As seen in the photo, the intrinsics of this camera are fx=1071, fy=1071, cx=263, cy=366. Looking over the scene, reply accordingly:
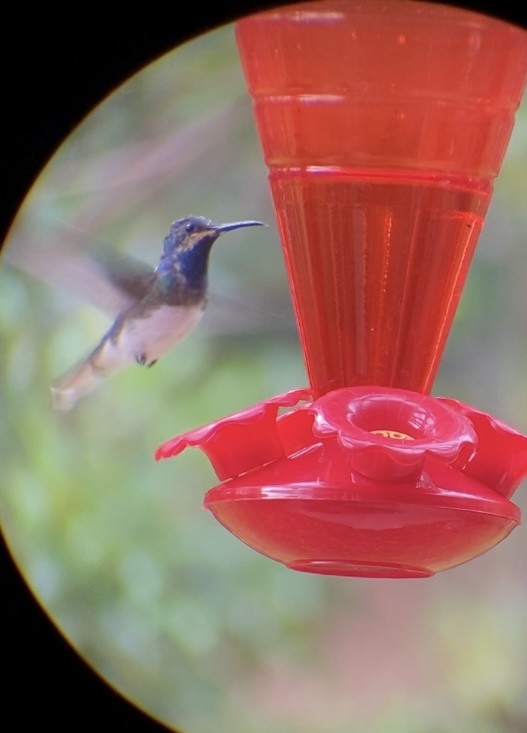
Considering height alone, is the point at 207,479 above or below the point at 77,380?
below

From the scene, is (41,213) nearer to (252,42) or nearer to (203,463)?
(203,463)

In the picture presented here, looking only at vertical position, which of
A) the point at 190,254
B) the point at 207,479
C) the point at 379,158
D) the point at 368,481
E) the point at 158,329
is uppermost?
the point at 379,158

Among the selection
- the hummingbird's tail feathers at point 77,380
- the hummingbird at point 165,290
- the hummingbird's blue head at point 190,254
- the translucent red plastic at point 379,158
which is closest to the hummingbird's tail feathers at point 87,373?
the hummingbird's tail feathers at point 77,380

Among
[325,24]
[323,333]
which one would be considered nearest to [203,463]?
[323,333]

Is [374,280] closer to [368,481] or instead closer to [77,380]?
[368,481]

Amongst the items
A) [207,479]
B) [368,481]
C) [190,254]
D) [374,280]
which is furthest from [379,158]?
[207,479]
